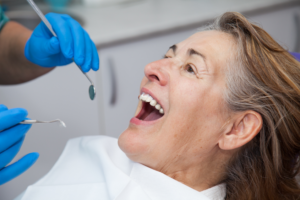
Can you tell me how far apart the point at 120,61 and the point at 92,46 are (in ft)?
1.61

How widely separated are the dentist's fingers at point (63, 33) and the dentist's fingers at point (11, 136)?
0.32m

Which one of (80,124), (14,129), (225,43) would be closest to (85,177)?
(14,129)

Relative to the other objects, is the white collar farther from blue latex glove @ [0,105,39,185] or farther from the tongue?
blue latex glove @ [0,105,39,185]

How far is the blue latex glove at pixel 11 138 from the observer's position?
89 centimetres

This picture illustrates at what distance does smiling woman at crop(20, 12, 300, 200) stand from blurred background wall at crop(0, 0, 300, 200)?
59 centimetres

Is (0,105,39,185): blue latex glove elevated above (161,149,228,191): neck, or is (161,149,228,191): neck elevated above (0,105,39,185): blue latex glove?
(0,105,39,185): blue latex glove

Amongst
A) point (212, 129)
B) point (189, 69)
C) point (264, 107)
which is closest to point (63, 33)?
point (189, 69)

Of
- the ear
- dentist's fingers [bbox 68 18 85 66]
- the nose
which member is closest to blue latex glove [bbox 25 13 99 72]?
dentist's fingers [bbox 68 18 85 66]

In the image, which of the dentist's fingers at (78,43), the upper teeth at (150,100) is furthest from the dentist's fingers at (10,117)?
the upper teeth at (150,100)

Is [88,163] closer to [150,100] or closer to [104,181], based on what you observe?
[104,181]

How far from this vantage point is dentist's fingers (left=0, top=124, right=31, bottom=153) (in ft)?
3.00

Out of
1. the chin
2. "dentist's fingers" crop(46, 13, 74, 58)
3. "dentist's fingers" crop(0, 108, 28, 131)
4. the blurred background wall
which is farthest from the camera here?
the blurred background wall

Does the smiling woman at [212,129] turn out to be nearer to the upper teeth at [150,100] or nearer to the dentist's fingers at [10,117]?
the upper teeth at [150,100]

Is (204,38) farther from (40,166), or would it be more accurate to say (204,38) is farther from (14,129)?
(40,166)
